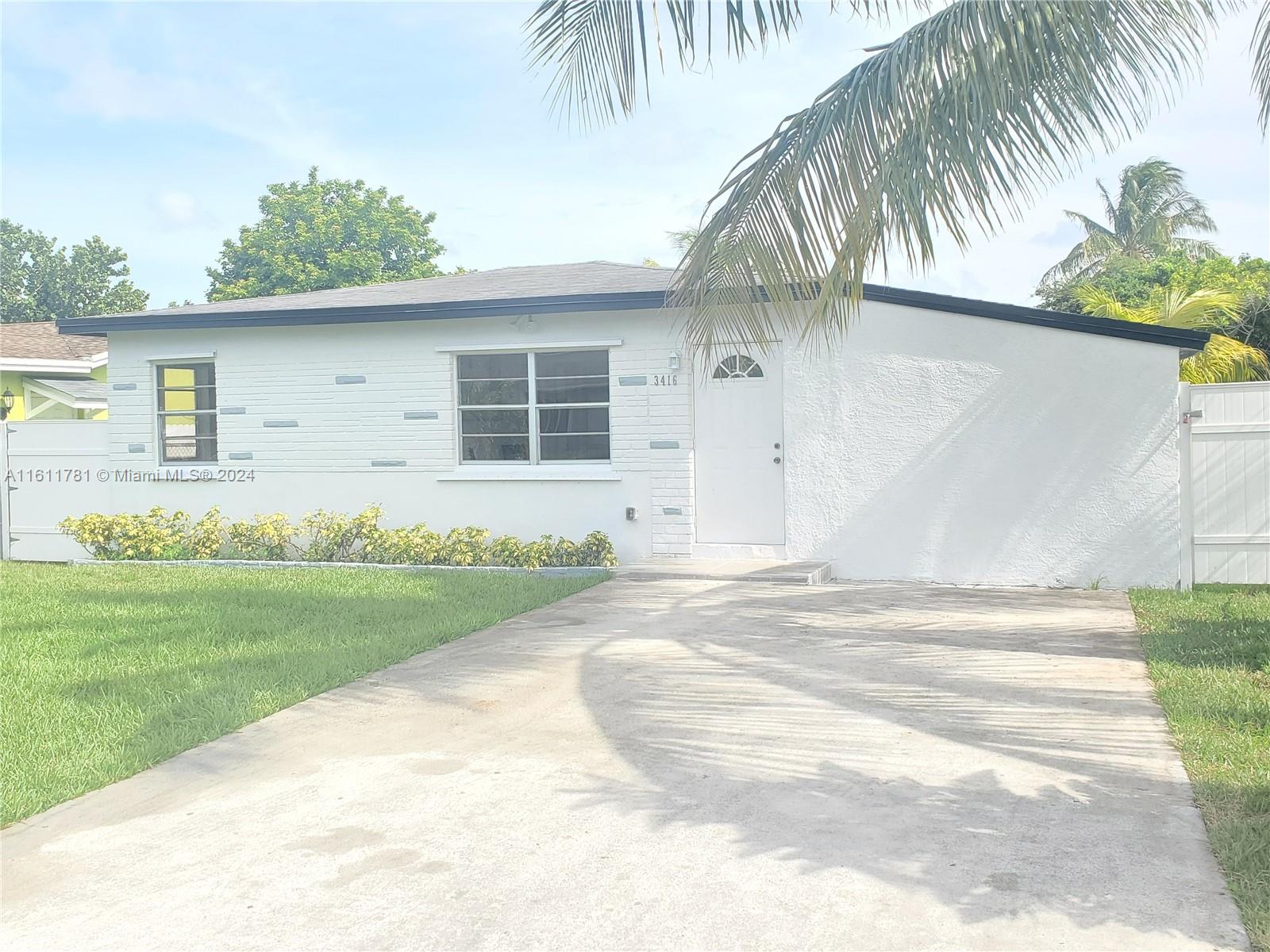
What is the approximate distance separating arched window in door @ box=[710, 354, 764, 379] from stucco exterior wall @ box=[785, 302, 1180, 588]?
16.5 inches

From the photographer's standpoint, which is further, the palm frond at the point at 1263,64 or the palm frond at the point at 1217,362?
the palm frond at the point at 1217,362

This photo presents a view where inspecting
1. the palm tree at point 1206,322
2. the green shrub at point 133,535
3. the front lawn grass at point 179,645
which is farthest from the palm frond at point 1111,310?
the green shrub at point 133,535

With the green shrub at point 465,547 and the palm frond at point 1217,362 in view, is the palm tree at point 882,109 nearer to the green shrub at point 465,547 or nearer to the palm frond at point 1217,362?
the green shrub at point 465,547

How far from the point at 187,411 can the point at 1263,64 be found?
12440mm

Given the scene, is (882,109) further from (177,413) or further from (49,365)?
(49,365)

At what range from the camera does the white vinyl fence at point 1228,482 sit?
32.9 ft

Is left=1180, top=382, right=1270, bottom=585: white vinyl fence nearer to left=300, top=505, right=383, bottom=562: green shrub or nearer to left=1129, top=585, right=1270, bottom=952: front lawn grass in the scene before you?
left=1129, top=585, right=1270, bottom=952: front lawn grass

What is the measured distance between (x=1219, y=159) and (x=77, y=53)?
14.1m

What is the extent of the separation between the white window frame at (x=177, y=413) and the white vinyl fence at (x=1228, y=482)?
11216 mm

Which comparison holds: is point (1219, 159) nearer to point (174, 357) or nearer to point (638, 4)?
point (638, 4)

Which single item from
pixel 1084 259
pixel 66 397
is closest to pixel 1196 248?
pixel 1084 259

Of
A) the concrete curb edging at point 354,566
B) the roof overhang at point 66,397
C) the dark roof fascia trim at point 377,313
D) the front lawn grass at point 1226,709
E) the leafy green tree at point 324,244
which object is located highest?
the leafy green tree at point 324,244

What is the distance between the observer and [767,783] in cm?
505

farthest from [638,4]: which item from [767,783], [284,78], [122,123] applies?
[122,123]
